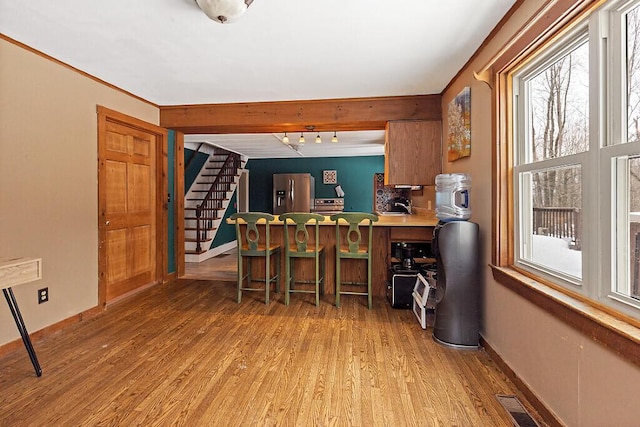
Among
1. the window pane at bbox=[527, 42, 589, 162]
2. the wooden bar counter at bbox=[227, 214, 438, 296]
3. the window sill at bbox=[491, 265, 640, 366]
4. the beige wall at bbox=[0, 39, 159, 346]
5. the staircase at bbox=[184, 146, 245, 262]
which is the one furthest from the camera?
the staircase at bbox=[184, 146, 245, 262]

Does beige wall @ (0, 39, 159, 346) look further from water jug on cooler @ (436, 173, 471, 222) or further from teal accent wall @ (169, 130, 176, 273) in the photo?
water jug on cooler @ (436, 173, 471, 222)

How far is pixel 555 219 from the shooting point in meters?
1.87

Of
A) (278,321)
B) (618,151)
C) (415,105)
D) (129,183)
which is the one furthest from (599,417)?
(129,183)

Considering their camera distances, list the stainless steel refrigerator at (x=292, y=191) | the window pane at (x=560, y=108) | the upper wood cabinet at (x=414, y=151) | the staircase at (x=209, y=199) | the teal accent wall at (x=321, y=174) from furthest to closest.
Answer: the teal accent wall at (x=321, y=174) → the stainless steel refrigerator at (x=292, y=191) → the staircase at (x=209, y=199) → the upper wood cabinet at (x=414, y=151) → the window pane at (x=560, y=108)

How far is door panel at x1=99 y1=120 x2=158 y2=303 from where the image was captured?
3.49m

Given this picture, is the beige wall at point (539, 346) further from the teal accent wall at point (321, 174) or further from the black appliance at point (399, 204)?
the teal accent wall at point (321, 174)

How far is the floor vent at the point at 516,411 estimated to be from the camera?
1.67m

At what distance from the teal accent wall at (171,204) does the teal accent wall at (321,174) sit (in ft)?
12.8

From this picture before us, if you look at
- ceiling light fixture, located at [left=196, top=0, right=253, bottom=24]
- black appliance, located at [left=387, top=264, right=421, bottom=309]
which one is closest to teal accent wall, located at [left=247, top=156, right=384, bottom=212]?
black appliance, located at [left=387, top=264, right=421, bottom=309]

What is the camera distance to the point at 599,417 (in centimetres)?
134

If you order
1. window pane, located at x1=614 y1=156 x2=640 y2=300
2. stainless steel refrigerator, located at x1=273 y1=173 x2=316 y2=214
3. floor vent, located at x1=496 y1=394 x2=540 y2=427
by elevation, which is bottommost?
floor vent, located at x1=496 y1=394 x2=540 y2=427

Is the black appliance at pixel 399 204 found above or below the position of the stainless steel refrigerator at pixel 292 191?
below

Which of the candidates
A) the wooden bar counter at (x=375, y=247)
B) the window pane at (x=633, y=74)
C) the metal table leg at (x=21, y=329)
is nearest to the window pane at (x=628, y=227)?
the window pane at (x=633, y=74)

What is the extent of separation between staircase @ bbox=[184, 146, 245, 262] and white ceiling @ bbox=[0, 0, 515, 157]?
10.4 ft
